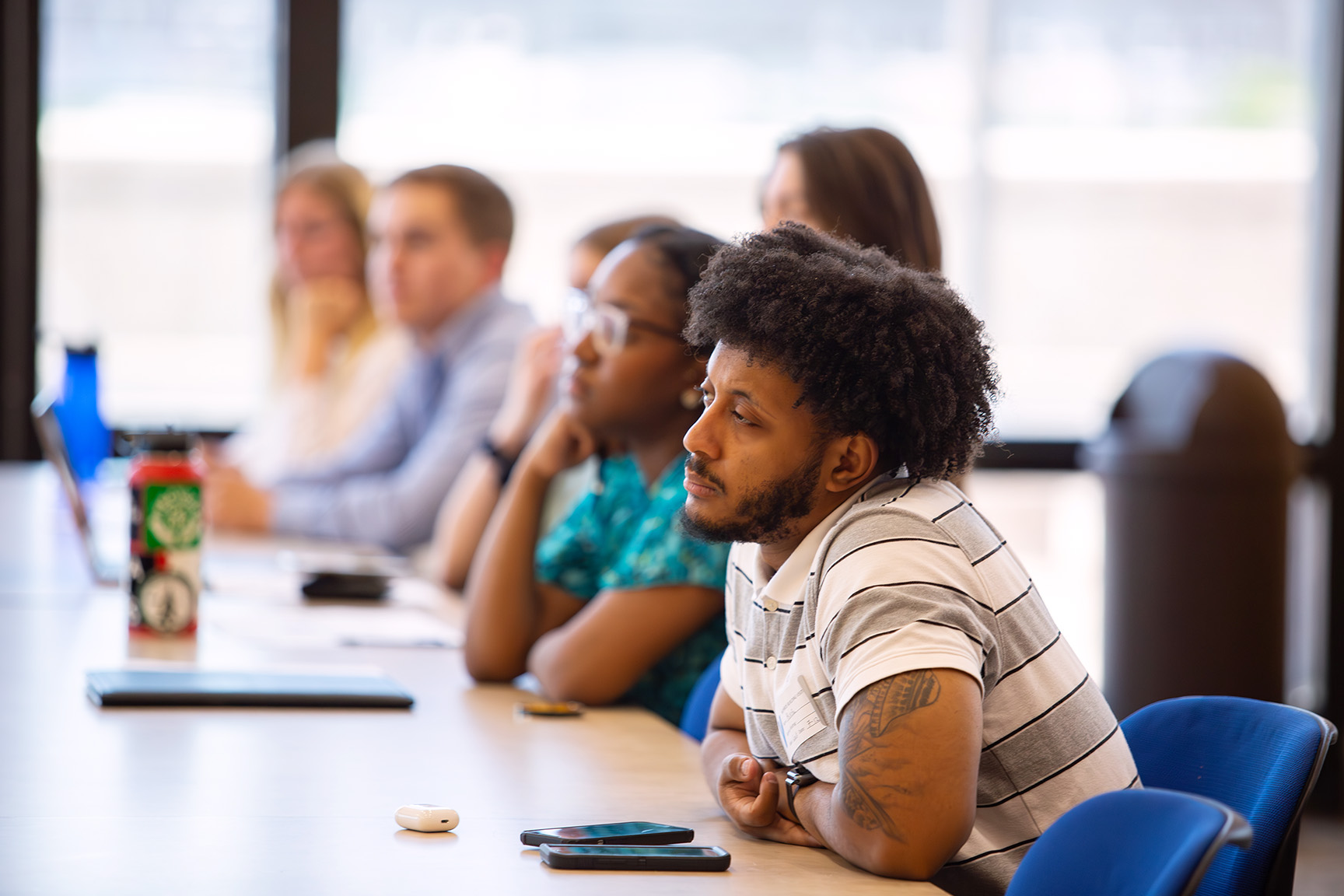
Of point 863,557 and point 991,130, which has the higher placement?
point 991,130

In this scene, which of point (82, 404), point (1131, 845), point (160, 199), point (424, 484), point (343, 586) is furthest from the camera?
point (160, 199)

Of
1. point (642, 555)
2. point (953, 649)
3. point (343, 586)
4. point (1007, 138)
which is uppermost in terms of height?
point (1007, 138)

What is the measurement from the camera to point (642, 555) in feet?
5.62

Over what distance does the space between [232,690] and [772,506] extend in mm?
732

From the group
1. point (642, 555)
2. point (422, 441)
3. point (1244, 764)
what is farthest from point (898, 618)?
point (422, 441)

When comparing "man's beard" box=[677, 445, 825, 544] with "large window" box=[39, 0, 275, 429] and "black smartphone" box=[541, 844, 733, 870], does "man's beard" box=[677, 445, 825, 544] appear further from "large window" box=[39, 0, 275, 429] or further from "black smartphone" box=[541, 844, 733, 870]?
"large window" box=[39, 0, 275, 429]

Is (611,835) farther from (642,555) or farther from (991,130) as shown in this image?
(991,130)

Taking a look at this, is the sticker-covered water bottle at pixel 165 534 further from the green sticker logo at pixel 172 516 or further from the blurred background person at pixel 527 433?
the blurred background person at pixel 527 433

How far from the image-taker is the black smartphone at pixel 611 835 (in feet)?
3.42

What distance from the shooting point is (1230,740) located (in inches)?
48.1

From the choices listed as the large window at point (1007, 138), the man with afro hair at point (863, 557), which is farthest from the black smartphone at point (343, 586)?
the large window at point (1007, 138)

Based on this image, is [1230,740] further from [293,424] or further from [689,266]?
[293,424]

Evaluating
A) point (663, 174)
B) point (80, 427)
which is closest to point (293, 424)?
point (80, 427)

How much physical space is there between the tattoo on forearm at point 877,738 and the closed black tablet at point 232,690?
2.42 ft
